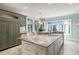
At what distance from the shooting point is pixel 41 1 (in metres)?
1.99

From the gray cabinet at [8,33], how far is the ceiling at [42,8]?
1.09 feet

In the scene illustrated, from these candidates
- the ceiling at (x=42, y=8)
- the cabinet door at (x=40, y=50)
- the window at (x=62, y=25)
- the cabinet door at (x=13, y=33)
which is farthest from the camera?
the window at (x=62, y=25)

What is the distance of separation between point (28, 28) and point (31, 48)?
529 millimetres

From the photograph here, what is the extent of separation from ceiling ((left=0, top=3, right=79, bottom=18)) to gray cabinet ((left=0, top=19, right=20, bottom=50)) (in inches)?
13.0

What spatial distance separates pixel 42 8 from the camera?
2.21 m

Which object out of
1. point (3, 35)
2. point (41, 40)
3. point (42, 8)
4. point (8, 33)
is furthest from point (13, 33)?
point (42, 8)

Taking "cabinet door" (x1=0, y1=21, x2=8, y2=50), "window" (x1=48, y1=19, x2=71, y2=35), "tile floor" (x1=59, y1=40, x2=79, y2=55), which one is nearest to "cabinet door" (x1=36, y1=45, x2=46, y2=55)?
"tile floor" (x1=59, y1=40, x2=79, y2=55)

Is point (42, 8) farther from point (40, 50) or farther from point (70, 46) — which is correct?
point (70, 46)

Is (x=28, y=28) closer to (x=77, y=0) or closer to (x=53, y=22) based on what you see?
(x=53, y=22)

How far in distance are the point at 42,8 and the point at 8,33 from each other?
100cm

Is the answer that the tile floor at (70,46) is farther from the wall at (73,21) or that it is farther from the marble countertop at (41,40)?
the marble countertop at (41,40)

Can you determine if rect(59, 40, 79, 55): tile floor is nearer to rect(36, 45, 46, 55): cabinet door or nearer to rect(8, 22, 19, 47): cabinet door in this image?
rect(36, 45, 46, 55): cabinet door

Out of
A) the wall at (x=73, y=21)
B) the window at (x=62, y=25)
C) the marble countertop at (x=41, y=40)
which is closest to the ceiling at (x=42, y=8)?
the wall at (x=73, y=21)

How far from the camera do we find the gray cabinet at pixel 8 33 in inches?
83.5
